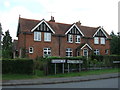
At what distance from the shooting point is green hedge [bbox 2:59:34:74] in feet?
62.3

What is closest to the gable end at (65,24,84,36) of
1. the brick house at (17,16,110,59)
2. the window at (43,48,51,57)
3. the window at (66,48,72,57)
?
the brick house at (17,16,110,59)

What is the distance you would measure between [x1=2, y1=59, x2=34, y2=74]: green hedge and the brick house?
11.9 meters

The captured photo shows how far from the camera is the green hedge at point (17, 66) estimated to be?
19.0 meters

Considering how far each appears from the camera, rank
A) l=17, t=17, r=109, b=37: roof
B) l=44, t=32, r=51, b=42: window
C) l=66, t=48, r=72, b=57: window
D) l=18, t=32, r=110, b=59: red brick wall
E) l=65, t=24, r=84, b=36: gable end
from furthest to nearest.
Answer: l=66, t=48, r=72, b=57: window, l=65, t=24, r=84, b=36: gable end, l=44, t=32, r=51, b=42: window, l=17, t=17, r=109, b=37: roof, l=18, t=32, r=110, b=59: red brick wall

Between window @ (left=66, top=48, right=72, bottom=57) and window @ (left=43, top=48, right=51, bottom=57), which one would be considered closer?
window @ (left=43, top=48, right=51, bottom=57)

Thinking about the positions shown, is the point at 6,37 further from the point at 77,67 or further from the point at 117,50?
the point at 77,67

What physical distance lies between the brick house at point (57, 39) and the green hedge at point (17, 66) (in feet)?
39.1

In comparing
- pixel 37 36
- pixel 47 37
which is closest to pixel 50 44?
pixel 47 37

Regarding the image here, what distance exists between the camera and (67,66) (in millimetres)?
21297

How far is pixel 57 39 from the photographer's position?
35.2 m

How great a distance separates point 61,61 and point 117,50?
3771cm

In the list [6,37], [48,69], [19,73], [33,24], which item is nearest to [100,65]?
[48,69]

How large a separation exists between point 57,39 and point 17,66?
16.8 meters

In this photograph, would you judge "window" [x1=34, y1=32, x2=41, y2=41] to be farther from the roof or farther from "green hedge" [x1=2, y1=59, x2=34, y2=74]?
"green hedge" [x1=2, y1=59, x2=34, y2=74]
